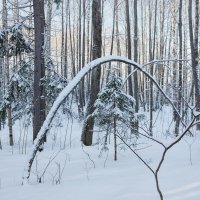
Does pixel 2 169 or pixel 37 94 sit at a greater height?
pixel 37 94

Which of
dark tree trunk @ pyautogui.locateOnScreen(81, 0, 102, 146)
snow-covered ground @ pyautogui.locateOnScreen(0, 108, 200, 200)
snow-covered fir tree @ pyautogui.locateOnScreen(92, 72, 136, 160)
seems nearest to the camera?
snow-covered ground @ pyautogui.locateOnScreen(0, 108, 200, 200)

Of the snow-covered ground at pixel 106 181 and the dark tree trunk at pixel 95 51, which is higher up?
the dark tree trunk at pixel 95 51

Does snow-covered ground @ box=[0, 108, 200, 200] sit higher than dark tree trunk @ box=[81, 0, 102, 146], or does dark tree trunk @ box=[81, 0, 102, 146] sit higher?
dark tree trunk @ box=[81, 0, 102, 146]

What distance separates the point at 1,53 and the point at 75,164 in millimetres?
5553

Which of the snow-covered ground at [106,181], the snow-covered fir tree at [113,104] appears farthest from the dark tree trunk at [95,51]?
the snow-covered ground at [106,181]

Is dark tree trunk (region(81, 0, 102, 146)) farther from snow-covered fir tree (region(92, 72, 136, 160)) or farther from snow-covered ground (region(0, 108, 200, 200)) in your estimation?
snow-covered ground (region(0, 108, 200, 200))

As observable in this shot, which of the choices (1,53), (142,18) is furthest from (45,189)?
(142,18)

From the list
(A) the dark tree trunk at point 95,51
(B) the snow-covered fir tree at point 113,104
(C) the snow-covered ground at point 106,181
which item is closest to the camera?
(C) the snow-covered ground at point 106,181

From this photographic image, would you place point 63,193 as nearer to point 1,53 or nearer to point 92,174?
point 92,174

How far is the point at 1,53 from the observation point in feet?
31.4

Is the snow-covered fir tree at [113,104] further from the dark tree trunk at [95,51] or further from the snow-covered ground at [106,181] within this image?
the dark tree trunk at [95,51]

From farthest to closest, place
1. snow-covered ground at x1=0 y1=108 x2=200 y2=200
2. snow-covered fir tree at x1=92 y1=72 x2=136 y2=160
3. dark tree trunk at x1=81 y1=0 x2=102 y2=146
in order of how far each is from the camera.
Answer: dark tree trunk at x1=81 y1=0 x2=102 y2=146 → snow-covered fir tree at x1=92 y1=72 x2=136 y2=160 → snow-covered ground at x1=0 y1=108 x2=200 y2=200

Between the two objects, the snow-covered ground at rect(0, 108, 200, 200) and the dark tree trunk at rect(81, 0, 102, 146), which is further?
the dark tree trunk at rect(81, 0, 102, 146)

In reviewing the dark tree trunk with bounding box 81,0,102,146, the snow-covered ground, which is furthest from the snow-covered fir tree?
the dark tree trunk with bounding box 81,0,102,146
